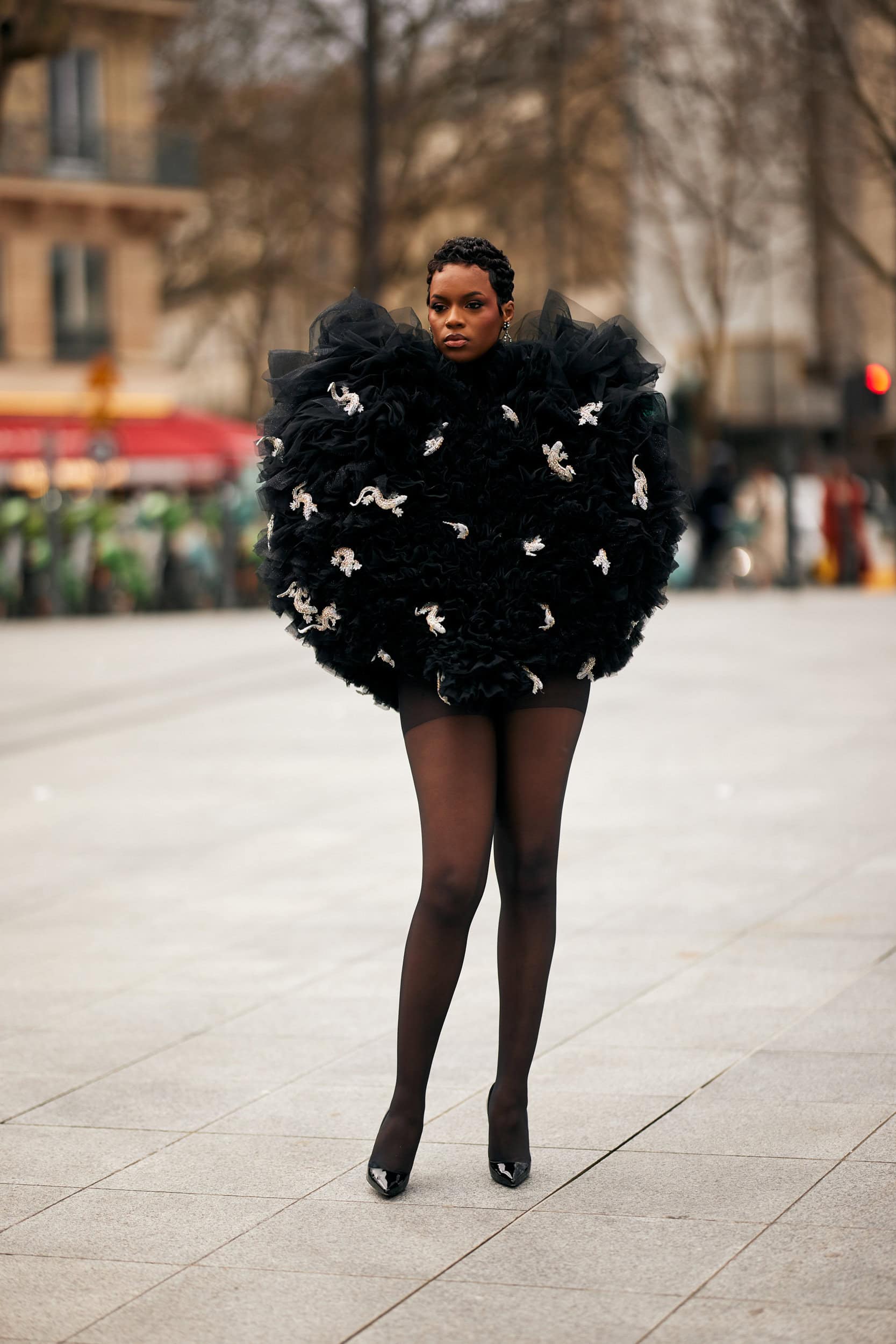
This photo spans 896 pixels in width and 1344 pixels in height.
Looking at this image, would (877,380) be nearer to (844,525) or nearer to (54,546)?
(844,525)

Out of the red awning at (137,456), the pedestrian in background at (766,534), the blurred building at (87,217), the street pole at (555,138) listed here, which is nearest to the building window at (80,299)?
the blurred building at (87,217)

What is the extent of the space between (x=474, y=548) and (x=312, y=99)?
30498mm

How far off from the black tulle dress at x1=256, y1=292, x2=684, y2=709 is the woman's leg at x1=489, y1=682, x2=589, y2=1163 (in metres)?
0.12

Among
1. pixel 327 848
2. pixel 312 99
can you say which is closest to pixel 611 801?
pixel 327 848

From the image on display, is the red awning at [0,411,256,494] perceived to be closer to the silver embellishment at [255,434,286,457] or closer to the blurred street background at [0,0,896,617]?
the blurred street background at [0,0,896,617]

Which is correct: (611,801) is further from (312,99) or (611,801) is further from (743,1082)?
(312,99)

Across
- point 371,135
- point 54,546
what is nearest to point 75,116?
point 54,546

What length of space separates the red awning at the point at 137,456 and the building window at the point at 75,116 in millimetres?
6888

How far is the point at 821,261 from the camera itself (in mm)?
41156

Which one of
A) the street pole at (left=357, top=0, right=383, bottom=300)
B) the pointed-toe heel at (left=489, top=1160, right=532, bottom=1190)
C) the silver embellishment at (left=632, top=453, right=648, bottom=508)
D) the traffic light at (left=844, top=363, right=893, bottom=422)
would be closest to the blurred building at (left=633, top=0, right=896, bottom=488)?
the traffic light at (left=844, top=363, right=893, bottom=422)

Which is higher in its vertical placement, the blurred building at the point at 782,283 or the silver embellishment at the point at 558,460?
the blurred building at the point at 782,283

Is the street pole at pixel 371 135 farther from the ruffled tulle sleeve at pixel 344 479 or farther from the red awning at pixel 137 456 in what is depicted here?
the ruffled tulle sleeve at pixel 344 479

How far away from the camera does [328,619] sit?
3.87m

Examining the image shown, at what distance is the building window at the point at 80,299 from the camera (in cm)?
3828
